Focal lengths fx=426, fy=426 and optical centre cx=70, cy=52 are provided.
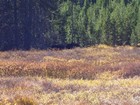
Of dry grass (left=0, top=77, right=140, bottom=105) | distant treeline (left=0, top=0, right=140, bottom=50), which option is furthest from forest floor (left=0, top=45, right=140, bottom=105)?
distant treeline (left=0, top=0, right=140, bottom=50)

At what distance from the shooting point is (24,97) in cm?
1196

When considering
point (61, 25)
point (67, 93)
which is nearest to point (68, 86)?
point (67, 93)

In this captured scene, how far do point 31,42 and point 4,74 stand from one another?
35.7 meters

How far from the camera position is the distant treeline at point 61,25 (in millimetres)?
56344

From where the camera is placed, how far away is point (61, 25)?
270ft

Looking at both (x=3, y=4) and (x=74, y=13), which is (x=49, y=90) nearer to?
(x=3, y=4)

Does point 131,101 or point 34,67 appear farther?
point 34,67

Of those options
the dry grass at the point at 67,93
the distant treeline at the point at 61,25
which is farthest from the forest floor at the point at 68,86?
the distant treeline at the point at 61,25

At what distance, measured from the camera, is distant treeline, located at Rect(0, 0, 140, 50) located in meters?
56.3

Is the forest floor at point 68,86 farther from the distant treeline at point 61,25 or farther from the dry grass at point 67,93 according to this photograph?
the distant treeline at point 61,25

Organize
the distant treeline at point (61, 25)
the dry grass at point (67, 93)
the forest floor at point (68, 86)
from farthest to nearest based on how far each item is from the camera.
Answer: the distant treeline at point (61, 25), the forest floor at point (68, 86), the dry grass at point (67, 93)

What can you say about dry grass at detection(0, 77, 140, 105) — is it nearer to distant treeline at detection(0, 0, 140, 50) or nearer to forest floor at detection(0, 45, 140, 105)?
forest floor at detection(0, 45, 140, 105)

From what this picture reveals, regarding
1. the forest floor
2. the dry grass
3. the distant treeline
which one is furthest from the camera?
the distant treeline

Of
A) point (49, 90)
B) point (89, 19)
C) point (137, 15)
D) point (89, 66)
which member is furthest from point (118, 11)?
point (49, 90)
